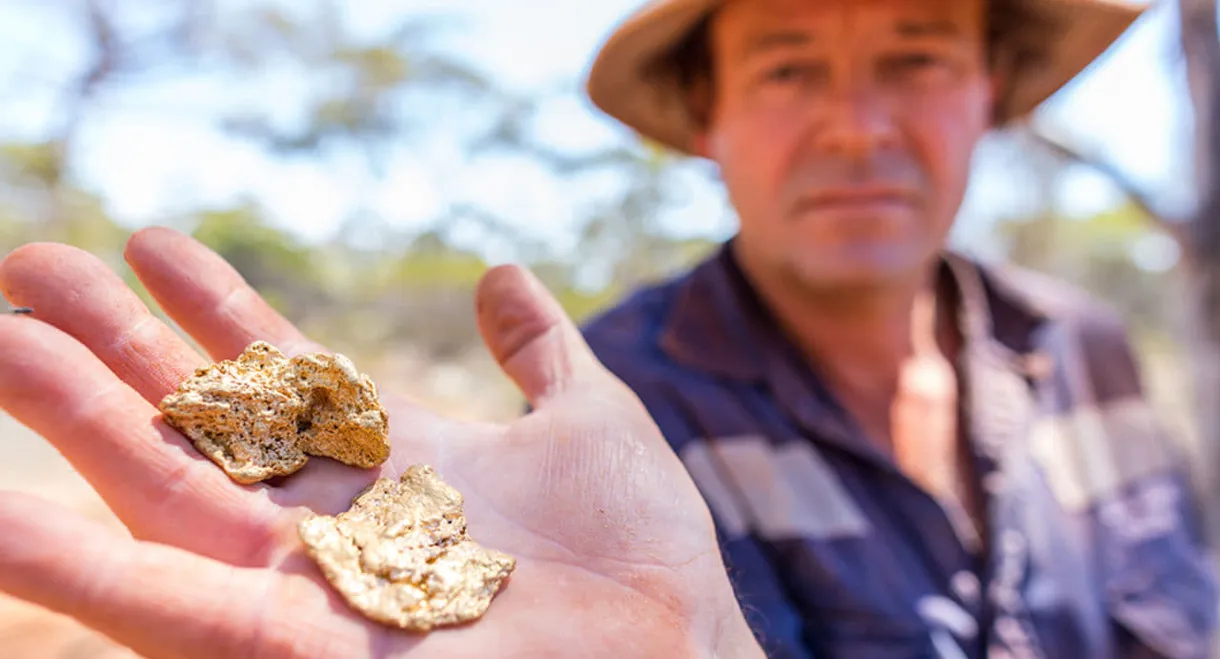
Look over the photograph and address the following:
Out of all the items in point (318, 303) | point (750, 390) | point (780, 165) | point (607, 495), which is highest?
point (780, 165)

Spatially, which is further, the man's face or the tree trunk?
the tree trunk

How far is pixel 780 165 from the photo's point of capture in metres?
1.93

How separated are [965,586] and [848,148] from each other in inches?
42.4

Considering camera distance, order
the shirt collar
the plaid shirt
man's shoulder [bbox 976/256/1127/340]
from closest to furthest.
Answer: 1. the plaid shirt
2. the shirt collar
3. man's shoulder [bbox 976/256/1127/340]

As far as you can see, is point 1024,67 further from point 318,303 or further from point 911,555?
point 318,303

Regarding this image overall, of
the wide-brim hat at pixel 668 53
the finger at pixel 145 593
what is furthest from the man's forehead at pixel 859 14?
the finger at pixel 145 593

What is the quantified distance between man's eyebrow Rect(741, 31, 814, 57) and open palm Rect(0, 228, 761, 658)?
41.1 inches

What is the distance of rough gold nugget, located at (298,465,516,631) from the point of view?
0.93 m

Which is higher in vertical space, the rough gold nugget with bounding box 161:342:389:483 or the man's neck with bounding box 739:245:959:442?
the rough gold nugget with bounding box 161:342:389:483

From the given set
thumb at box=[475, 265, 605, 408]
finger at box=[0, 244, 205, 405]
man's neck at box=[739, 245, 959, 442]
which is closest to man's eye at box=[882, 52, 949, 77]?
man's neck at box=[739, 245, 959, 442]

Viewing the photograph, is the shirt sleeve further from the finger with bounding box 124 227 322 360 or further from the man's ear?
the finger with bounding box 124 227 322 360

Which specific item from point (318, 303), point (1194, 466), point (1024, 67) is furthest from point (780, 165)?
point (318, 303)

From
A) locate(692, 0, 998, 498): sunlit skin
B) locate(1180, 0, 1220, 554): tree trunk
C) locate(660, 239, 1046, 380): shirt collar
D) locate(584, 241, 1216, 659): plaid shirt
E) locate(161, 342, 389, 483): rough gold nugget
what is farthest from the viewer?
locate(1180, 0, 1220, 554): tree trunk

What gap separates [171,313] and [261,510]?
0.37 m
